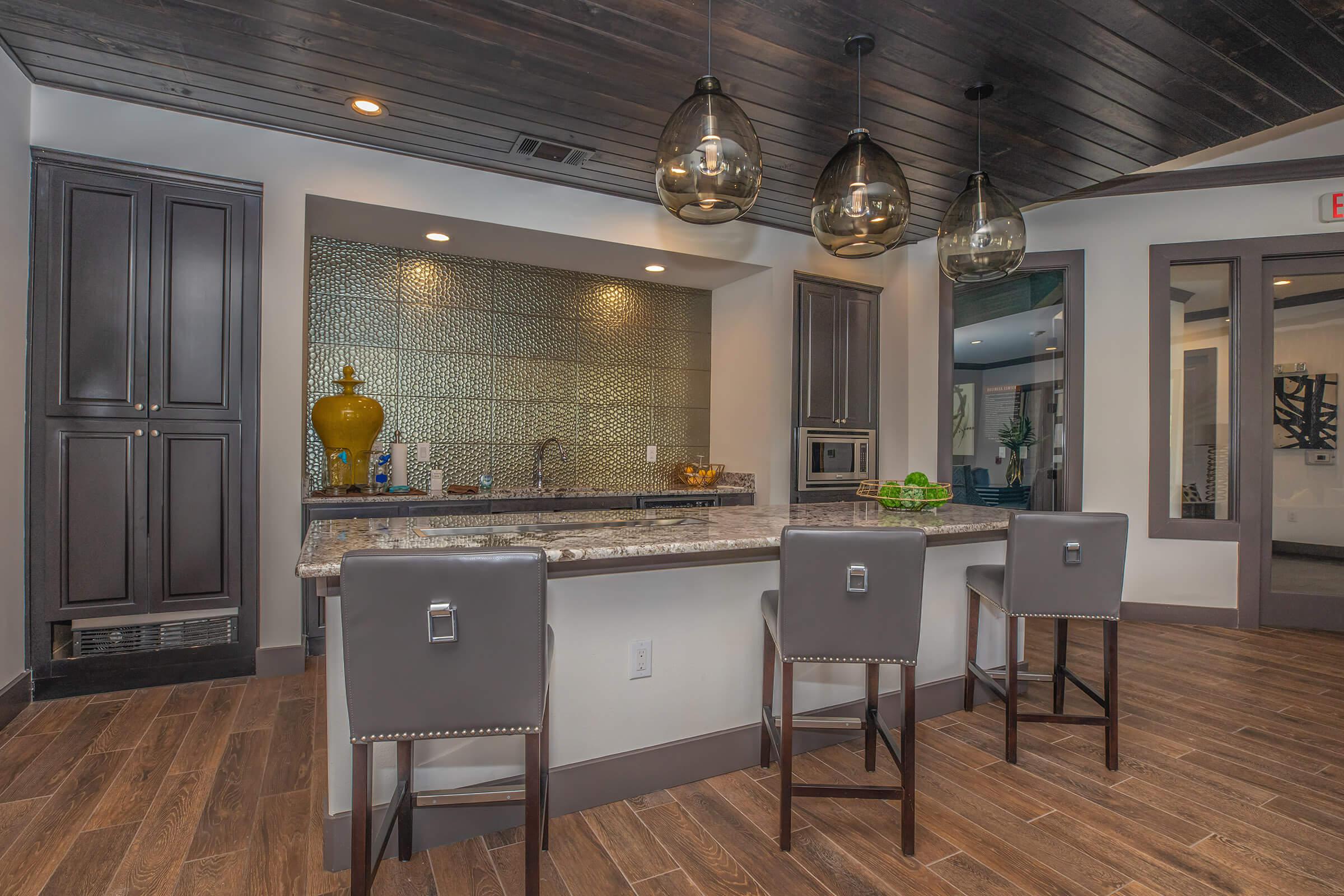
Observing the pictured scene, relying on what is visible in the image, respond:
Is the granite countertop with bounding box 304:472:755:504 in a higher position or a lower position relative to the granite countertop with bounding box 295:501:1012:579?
lower

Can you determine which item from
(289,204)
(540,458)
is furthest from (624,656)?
(289,204)

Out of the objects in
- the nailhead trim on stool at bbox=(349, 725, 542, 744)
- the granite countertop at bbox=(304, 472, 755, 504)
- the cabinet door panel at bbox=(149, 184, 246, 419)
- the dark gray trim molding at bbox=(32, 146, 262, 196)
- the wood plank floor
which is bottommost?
the wood plank floor

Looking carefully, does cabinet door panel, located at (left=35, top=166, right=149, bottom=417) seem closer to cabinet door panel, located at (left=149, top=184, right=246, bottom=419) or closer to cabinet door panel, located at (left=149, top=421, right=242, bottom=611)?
cabinet door panel, located at (left=149, top=184, right=246, bottom=419)

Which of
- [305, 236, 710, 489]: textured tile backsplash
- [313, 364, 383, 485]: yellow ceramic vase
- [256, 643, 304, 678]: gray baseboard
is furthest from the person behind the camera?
[305, 236, 710, 489]: textured tile backsplash

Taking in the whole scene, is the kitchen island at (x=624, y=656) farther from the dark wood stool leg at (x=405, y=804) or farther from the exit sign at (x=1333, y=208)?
the exit sign at (x=1333, y=208)

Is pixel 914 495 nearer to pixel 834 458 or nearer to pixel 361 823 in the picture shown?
pixel 834 458

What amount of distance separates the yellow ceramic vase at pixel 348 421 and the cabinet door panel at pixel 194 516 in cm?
68

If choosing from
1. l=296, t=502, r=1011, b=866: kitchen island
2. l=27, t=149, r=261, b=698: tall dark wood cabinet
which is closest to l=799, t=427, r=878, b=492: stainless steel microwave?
l=296, t=502, r=1011, b=866: kitchen island

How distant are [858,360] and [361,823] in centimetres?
446

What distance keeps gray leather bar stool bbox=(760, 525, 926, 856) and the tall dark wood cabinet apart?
2710mm

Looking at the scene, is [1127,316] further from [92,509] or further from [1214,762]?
[92,509]

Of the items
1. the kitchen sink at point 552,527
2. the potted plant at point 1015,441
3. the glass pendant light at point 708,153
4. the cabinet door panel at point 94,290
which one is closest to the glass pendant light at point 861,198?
the glass pendant light at point 708,153

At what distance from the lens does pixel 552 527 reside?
2201mm

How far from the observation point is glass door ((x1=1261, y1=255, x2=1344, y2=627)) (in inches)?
166
